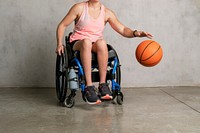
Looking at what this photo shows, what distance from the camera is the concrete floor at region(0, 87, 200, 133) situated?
6.91 ft

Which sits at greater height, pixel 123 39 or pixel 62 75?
pixel 123 39

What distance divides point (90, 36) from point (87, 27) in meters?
0.08

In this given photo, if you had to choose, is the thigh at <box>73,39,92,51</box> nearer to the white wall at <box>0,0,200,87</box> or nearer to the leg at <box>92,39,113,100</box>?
the leg at <box>92,39,113,100</box>

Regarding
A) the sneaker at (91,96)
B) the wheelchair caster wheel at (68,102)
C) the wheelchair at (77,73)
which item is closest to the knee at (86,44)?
the wheelchair at (77,73)

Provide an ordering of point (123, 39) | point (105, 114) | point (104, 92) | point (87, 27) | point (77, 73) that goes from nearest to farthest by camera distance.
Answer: point (105, 114)
point (104, 92)
point (77, 73)
point (87, 27)
point (123, 39)

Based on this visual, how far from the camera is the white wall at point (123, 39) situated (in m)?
3.82

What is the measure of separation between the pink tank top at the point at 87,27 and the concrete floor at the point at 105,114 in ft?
1.95

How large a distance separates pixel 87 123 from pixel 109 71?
72 centimetres

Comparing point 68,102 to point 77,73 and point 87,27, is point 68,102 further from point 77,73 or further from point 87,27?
point 87,27

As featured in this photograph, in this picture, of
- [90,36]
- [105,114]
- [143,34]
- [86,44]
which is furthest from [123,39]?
[105,114]

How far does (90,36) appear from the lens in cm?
290

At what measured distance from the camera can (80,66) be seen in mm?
2697

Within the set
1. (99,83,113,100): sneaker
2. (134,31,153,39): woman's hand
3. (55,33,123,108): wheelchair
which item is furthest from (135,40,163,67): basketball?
(99,83,113,100): sneaker

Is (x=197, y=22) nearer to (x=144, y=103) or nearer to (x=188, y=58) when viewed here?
(x=188, y=58)
